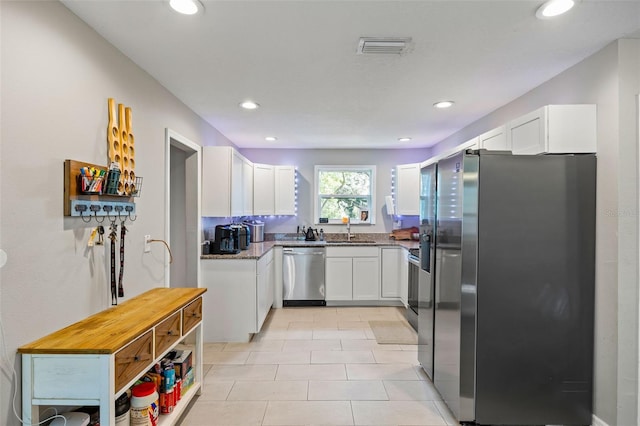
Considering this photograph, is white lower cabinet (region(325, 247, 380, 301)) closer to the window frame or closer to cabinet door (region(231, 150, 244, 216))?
the window frame

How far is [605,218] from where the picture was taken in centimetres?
211

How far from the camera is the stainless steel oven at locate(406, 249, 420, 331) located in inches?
161

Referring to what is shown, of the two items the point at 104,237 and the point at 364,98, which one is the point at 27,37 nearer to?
the point at 104,237

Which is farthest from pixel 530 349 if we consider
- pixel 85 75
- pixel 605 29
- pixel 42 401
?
pixel 85 75

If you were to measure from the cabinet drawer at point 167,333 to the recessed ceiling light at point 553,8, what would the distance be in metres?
2.63

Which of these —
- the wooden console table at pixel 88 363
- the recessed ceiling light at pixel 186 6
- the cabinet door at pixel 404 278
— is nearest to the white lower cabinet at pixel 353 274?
the cabinet door at pixel 404 278

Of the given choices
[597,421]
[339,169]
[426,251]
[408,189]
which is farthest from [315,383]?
[339,169]

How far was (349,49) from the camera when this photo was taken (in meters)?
2.14

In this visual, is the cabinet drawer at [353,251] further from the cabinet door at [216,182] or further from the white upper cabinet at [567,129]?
the white upper cabinet at [567,129]

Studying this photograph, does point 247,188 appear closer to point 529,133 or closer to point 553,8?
point 529,133

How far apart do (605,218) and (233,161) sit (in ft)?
11.2

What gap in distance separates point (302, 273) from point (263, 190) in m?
1.42

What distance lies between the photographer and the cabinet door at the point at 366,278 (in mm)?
4984

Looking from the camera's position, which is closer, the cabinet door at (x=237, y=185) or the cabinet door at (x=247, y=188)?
the cabinet door at (x=237, y=185)
